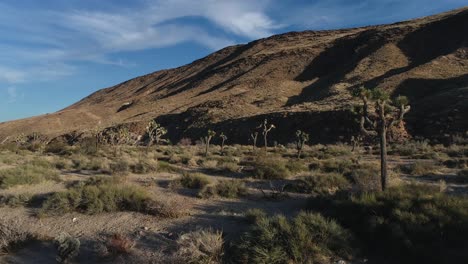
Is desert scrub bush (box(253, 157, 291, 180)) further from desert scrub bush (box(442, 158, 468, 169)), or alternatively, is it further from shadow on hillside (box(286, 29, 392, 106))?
shadow on hillside (box(286, 29, 392, 106))

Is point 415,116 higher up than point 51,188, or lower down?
higher up

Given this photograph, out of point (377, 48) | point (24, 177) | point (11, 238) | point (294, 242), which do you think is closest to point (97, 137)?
point (24, 177)

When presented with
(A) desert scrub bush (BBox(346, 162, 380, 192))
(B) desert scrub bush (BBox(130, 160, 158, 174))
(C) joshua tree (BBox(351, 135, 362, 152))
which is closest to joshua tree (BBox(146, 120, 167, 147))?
(B) desert scrub bush (BBox(130, 160, 158, 174))

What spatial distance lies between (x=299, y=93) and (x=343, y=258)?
6897cm

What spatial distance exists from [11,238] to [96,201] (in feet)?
9.30

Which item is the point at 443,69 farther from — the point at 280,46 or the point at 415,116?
the point at 280,46

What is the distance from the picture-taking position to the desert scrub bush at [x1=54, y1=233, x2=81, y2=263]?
27.6ft

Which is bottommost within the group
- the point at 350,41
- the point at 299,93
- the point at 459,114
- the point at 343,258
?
the point at 343,258

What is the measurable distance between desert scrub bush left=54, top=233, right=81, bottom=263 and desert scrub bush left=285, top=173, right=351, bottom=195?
26.4 feet

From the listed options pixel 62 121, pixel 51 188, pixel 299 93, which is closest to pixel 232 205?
pixel 51 188

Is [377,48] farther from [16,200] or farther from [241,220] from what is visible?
[16,200]

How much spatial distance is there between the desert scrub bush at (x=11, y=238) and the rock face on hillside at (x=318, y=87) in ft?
123

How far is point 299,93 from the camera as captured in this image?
7562cm

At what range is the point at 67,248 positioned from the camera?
8539 mm
